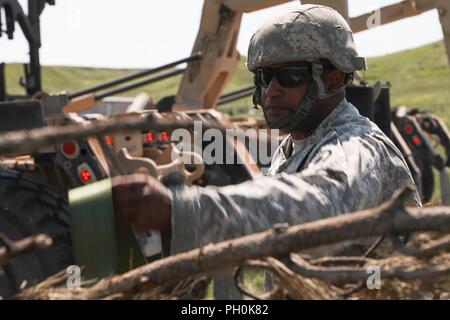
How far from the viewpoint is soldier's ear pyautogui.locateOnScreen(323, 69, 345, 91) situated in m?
2.72

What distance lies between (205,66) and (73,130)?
9.25m

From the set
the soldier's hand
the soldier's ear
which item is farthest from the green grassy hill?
the soldier's hand

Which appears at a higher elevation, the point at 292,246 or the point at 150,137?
the point at 292,246

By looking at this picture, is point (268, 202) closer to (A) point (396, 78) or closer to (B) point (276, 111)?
(B) point (276, 111)

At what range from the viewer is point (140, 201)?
1.73 metres

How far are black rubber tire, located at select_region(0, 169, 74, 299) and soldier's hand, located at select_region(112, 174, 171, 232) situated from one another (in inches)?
139

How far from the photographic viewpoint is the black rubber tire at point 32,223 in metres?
5.29

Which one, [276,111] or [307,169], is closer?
[307,169]

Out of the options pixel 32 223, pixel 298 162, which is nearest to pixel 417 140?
pixel 32 223

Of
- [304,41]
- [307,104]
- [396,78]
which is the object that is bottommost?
[396,78]

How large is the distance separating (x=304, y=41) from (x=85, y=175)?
3679 millimetres

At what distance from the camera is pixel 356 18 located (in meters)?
9.94
